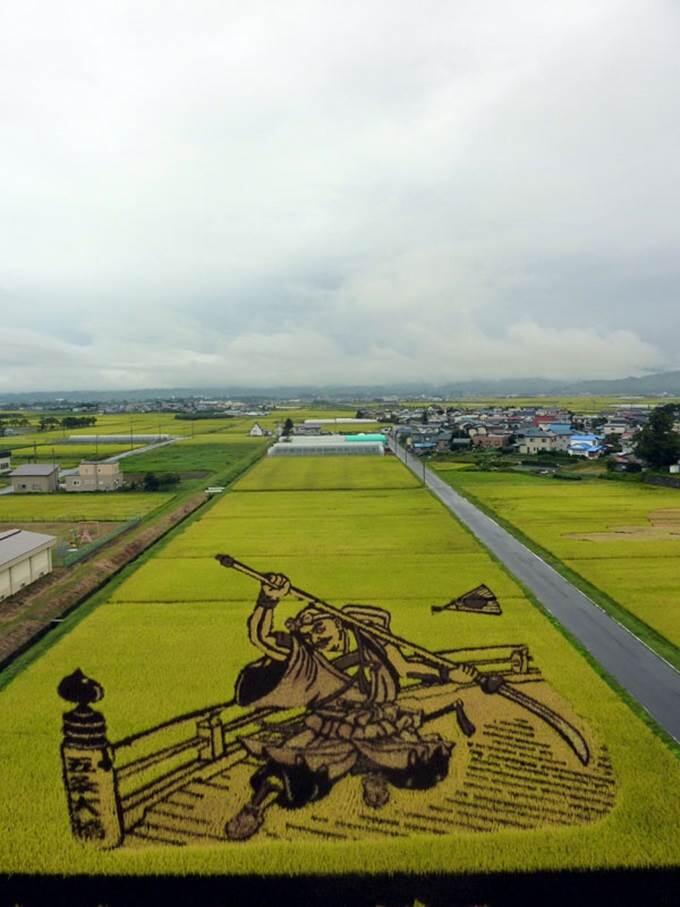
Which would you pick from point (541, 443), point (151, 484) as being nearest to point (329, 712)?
point (151, 484)

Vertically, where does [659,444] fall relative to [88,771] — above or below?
above

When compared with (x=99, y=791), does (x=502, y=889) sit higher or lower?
lower

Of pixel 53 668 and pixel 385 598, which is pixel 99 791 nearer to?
pixel 53 668

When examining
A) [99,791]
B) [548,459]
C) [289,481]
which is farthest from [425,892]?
[548,459]

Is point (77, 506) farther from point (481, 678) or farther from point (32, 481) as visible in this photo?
point (481, 678)

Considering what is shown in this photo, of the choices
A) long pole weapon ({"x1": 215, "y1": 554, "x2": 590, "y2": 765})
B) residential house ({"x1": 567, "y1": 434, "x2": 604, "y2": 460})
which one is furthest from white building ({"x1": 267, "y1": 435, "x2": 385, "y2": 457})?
long pole weapon ({"x1": 215, "y1": 554, "x2": 590, "y2": 765})

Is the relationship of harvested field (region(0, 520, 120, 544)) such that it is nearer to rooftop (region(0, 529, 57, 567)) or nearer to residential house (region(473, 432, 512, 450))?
rooftop (region(0, 529, 57, 567))
